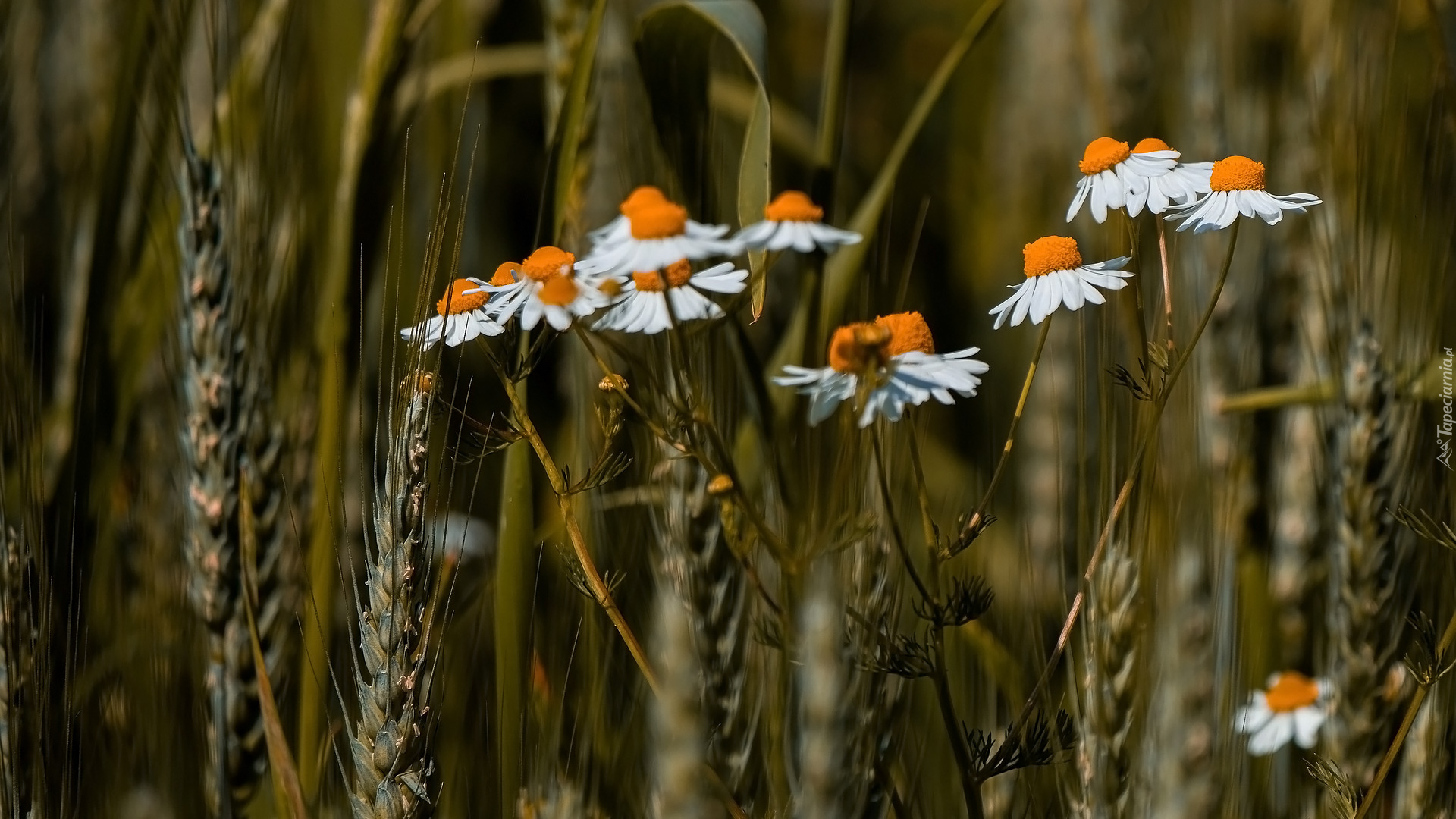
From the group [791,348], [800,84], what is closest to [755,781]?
[791,348]

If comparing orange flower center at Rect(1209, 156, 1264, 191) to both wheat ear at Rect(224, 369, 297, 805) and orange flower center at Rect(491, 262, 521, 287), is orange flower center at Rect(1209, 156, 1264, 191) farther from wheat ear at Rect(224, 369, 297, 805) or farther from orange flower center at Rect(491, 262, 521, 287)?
wheat ear at Rect(224, 369, 297, 805)

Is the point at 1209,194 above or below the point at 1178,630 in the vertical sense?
above

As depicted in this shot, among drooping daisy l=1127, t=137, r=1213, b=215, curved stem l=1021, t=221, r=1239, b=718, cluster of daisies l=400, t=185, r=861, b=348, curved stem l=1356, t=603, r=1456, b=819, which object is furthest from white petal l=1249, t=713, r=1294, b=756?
cluster of daisies l=400, t=185, r=861, b=348

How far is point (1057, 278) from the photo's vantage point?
0.60m

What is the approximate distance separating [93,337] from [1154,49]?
1478mm

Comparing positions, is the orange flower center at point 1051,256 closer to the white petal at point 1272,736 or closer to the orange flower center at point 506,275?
the orange flower center at point 506,275

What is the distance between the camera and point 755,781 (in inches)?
28.6

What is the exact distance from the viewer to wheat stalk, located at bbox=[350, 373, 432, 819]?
21.1 inches

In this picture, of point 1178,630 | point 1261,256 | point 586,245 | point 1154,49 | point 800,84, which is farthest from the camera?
point 800,84

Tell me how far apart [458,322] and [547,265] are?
0.21ft

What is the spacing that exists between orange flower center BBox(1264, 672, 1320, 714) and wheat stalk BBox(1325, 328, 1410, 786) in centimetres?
10

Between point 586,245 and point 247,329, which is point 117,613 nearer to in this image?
point 247,329

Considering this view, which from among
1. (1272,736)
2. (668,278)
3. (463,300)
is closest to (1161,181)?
(668,278)

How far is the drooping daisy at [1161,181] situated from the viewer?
1.90 ft
